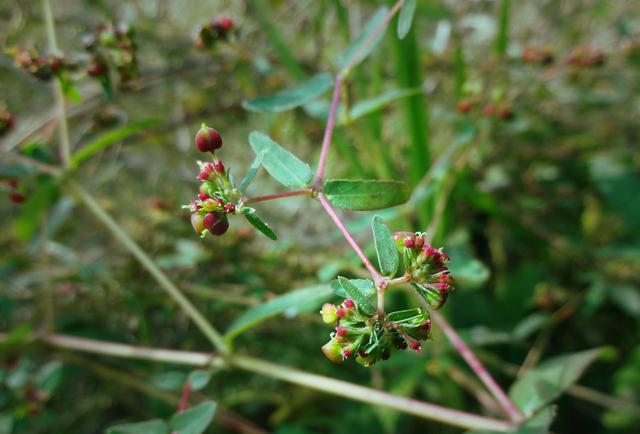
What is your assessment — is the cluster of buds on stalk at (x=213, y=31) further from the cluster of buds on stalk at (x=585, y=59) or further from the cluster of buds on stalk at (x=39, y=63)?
the cluster of buds on stalk at (x=585, y=59)

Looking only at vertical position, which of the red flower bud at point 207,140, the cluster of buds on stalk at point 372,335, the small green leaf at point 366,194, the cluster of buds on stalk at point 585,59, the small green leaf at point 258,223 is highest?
the cluster of buds on stalk at point 585,59

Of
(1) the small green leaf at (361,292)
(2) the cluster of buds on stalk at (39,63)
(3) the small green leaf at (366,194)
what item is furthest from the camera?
(2) the cluster of buds on stalk at (39,63)

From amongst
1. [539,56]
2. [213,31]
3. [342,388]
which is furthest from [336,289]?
[539,56]

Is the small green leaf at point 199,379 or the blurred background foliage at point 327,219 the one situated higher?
the blurred background foliage at point 327,219

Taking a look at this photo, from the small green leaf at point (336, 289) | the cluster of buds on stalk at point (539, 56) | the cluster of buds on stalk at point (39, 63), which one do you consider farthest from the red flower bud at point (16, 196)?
the cluster of buds on stalk at point (539, 56)

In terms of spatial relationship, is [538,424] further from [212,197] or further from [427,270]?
[212,197]

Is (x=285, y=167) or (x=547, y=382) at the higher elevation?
(x=285, y=167)
